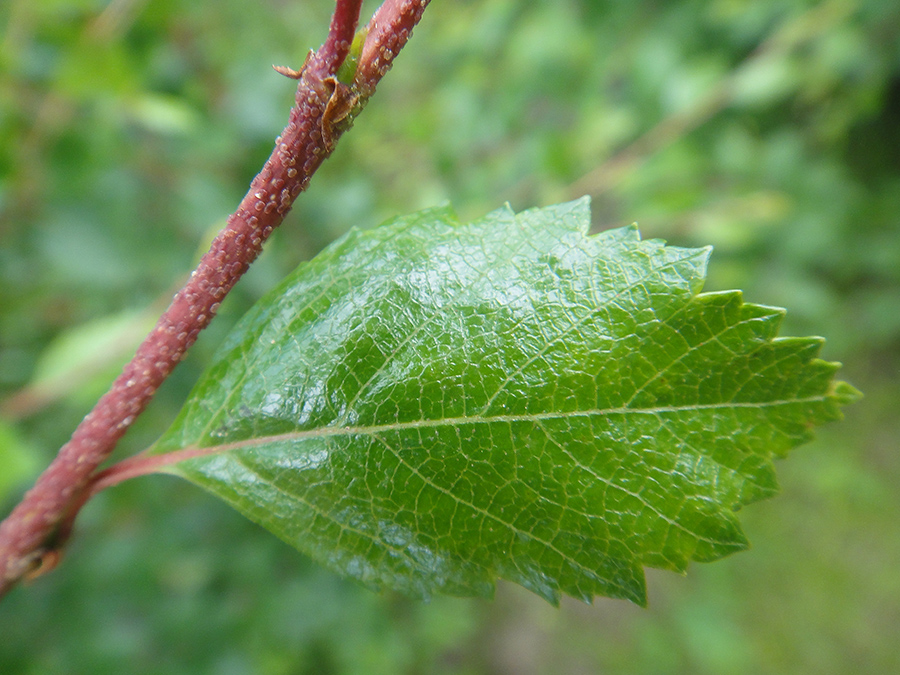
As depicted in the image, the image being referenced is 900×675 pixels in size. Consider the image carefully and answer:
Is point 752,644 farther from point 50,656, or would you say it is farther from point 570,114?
point 50,656

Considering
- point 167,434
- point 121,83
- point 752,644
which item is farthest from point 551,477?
point 752,644

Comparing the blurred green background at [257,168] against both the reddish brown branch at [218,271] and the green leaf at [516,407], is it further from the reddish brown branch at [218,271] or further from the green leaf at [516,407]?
the green leaf at [516,407]

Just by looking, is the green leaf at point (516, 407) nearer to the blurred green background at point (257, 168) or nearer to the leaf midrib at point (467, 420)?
the leaf midrib at point (467, 420)

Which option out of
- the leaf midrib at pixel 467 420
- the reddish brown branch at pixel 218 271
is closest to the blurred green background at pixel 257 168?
the reddish brown branch at pixel 218 271

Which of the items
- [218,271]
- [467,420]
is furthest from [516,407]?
[218,271]

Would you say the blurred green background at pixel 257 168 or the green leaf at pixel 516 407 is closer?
the green leaf at pixel 516 407
